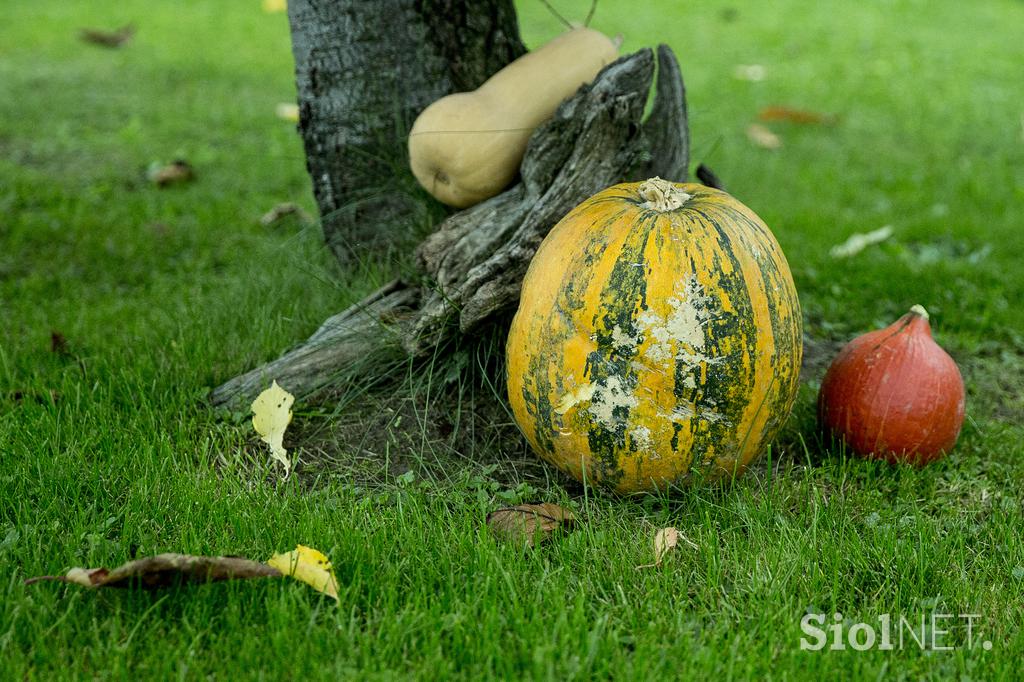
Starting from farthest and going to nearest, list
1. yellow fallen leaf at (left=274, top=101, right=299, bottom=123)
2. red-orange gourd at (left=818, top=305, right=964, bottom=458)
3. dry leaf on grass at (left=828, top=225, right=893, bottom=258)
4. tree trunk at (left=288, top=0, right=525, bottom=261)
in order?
yellow fallen leaf at (left=274, top=101, right=299, bottom=123) → dry leaf on grass at (left=828, top=225, right=893, bottom=258) → tree trunk at (left=288, top=0, right=525, bottom=261) → red-orange gourd at (left=818, top=305, right=964, bottom=458)

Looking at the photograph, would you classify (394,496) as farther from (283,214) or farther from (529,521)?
(283,214)

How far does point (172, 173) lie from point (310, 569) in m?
4.28

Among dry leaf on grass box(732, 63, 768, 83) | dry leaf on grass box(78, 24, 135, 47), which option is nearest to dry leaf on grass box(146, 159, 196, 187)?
dry leaf on grass box(78, 24, 135, 47)

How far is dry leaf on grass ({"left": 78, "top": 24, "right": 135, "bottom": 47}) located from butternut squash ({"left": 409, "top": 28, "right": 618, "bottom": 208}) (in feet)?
24.8

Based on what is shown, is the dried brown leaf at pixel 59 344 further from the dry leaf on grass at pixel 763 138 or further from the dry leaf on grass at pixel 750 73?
the dry leaf on grass at pixel 750 73

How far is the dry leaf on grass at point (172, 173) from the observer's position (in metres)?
5.93

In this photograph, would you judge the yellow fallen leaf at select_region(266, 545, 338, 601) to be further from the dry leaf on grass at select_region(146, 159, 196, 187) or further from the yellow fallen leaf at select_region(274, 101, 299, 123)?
the yellow fallen leaf at select_region(274, 101, 299, 123)

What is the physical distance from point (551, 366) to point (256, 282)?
68.2 inches

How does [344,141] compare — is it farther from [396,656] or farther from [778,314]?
[396,656]

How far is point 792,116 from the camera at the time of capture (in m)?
8.20

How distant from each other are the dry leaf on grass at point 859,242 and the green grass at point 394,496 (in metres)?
0.08

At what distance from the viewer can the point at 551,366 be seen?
8.96 ft

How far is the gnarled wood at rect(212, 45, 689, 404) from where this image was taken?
3.15 meters

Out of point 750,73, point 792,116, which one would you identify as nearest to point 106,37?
point 750,73
